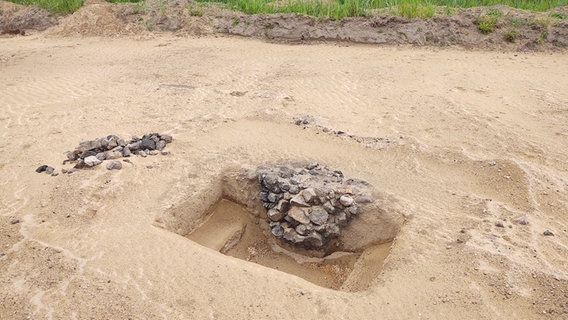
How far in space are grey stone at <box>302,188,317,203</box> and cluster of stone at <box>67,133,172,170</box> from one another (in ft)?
4.73

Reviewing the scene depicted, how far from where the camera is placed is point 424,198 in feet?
12.2

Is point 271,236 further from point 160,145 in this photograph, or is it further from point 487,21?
point 487,21

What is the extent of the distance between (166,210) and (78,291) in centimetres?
90

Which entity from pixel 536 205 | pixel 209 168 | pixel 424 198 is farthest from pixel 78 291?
pixel 536 205

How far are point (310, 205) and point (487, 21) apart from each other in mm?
5638

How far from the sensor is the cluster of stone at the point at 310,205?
140 inches

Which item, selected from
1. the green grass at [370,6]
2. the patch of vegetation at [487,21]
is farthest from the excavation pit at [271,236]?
the patch of vegetation at [487,21]

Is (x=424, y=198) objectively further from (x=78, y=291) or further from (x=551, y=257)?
(x=78, y=291)

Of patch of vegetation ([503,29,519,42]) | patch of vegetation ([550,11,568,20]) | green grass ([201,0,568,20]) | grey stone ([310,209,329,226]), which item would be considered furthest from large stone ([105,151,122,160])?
patch of vegetation ([550,11,568,20])

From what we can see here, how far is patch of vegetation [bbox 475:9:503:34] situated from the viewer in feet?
25.0

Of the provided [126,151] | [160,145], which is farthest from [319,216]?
[126,151]

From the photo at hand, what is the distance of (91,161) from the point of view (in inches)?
162

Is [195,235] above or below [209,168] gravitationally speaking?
below

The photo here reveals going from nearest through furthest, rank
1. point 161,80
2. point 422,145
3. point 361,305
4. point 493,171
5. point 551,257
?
1. point 361,305
2. point 551,257
3. point 493,171
4. point 422,145
5. point 161,80
